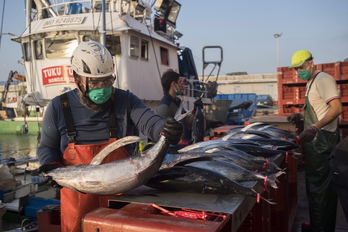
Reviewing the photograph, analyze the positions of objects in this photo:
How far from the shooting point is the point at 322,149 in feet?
12.5

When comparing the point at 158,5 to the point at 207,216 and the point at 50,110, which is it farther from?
the point at 207,216

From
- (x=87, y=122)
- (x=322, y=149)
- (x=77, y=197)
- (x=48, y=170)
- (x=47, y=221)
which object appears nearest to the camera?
(x=48, y=170)

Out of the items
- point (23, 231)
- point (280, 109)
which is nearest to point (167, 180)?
point (23, 231)

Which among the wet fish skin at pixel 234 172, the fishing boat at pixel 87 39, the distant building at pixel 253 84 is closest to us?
the wet fish skin at pixel 234 172

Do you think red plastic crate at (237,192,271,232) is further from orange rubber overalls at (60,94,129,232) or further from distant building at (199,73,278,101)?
distant building at (199,73,278,101)

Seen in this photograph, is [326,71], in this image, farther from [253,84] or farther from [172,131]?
[253,84]

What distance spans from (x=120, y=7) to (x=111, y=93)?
9667mm

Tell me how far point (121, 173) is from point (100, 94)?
2.78 feet

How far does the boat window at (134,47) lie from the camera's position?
38.3 ft

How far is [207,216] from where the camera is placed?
1.53 m

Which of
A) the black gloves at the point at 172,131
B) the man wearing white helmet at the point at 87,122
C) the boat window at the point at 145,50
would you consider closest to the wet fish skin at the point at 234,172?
the black gloves at the point at 172,131

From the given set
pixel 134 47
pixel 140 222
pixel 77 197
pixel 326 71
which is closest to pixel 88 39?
pixel 134 47

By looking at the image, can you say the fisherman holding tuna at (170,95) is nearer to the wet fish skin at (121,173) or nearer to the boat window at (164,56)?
the wet fish skin at (121,173)

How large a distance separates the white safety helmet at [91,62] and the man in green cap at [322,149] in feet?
8.39
